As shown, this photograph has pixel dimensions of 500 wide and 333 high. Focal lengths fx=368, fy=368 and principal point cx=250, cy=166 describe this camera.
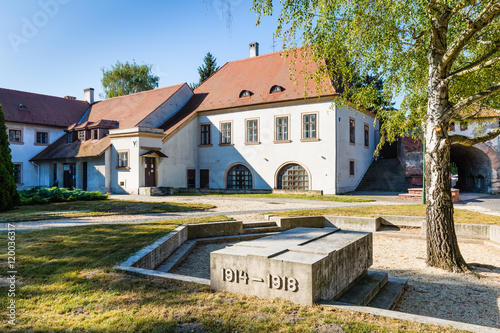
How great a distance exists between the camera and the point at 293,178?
27.4 metres

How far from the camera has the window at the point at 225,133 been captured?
30.6 metres

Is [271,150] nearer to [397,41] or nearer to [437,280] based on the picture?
[397,41]

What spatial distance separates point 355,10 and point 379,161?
2614 cm

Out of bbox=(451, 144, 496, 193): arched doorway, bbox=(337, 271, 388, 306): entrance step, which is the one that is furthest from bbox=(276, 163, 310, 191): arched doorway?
bbox=(337, 271, 388, 306): entrance step

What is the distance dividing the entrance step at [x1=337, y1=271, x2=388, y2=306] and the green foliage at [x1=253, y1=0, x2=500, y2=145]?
3774 mm

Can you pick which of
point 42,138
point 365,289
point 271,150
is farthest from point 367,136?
point 42,138

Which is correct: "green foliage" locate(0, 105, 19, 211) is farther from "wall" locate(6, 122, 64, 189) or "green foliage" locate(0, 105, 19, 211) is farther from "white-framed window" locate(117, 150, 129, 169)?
"wall" locate(6, 122, 64, 189)

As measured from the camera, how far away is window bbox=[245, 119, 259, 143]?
2909 centimetres

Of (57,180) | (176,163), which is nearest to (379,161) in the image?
(176,163)

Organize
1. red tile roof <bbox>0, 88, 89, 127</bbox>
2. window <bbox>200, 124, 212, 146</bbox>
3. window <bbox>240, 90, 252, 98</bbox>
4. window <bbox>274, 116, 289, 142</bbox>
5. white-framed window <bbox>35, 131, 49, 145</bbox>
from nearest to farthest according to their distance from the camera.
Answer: window <bbox>274, 116, 289, 142</bbox>, window <bbox>240, 90, 252, 98</bbox>, window <bbox>200, 124, 212, 146</bbox>, red tile roof <bbox>0, 88, 89, 127</bbox>, white-framed window <bbox>35, 131, 49, 145</bbox>

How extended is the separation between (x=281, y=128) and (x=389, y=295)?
22.5 meters

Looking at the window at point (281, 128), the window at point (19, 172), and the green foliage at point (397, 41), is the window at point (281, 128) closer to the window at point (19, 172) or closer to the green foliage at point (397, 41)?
the green foliage at point (397, 41)

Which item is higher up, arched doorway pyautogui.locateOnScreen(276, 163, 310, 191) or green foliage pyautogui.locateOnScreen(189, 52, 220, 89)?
green foliage pyautogui.locateOnScreen(189, 52, 220, 89)

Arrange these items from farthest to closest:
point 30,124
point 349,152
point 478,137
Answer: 1. point 30,124
2. point 349,152
3. point 478,137
